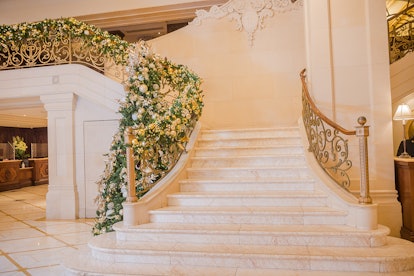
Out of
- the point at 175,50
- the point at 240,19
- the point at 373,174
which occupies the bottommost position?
the point at 373,174

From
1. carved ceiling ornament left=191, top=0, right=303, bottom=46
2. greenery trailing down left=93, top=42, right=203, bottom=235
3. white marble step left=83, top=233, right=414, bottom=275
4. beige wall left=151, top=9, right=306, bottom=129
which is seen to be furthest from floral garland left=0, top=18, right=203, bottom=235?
carved ceiling ornament left=191, top=0, right=303, bottom=46

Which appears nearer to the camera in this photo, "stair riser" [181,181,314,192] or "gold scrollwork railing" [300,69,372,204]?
"gold scrollwork railing" [300,69,372,204]

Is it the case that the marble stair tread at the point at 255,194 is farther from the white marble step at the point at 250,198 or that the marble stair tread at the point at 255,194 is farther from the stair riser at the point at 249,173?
the stair riser at the point at 249,173

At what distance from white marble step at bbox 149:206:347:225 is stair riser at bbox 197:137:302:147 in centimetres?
165

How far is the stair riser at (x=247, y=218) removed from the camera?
3.69 m

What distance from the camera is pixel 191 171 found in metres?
4.96

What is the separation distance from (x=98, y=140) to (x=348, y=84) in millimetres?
4724

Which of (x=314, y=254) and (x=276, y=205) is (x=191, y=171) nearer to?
(x=276, y=205)

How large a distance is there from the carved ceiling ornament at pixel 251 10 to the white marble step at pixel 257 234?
5138 millimetres

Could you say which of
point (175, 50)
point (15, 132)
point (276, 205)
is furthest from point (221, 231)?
point (15, 132)

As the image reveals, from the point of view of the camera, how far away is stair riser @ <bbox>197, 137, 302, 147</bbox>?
545cm

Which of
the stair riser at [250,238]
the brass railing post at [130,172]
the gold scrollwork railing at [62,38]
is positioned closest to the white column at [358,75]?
the stair riser at [250,238]

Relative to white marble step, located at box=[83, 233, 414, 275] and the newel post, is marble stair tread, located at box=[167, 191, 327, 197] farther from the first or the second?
white marble step, located at box=[83, 233, 414, 275]

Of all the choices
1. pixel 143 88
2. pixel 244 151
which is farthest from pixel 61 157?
pixel 244 151
